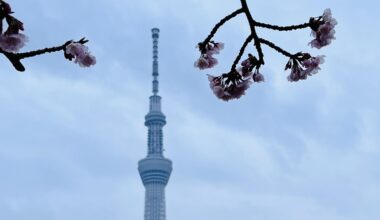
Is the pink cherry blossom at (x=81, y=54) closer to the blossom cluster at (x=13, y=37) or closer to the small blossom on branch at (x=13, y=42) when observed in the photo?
the small blossom on branch at (x=13, y=42)

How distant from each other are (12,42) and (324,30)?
2.97 m

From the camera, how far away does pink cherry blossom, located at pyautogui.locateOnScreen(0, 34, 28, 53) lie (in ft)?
13.8

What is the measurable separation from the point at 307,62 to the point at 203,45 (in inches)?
38.0

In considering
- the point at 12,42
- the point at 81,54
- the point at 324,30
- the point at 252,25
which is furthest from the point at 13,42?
the point at 324,30

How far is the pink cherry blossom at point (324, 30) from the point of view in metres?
Answer: 5.94

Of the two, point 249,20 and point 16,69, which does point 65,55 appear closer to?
point 16,69

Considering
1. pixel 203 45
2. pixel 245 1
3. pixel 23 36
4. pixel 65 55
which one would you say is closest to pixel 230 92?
pixel 203 45

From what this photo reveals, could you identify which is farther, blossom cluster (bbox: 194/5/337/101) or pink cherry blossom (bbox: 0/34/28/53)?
blossom cluster (bbox: 194/5/337/101)

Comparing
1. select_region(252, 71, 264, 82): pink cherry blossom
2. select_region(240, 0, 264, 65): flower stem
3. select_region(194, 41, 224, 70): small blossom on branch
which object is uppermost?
select_region(194, 41, 224, 70): small blossom on branch

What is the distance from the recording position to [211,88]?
256 inches

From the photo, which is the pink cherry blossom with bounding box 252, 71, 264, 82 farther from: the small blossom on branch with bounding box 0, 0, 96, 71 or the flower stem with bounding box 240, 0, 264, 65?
the small blossom on branch with bounding box 0, 0, 96, 71

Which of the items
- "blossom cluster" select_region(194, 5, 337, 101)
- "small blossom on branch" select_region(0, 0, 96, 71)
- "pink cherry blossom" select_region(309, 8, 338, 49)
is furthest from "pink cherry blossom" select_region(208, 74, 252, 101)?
"small blossom on branch" select_region(0, 0, 96, 71)

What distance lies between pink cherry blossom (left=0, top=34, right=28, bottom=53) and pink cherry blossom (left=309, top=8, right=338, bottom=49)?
273 cm

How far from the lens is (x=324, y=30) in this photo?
6062mm
